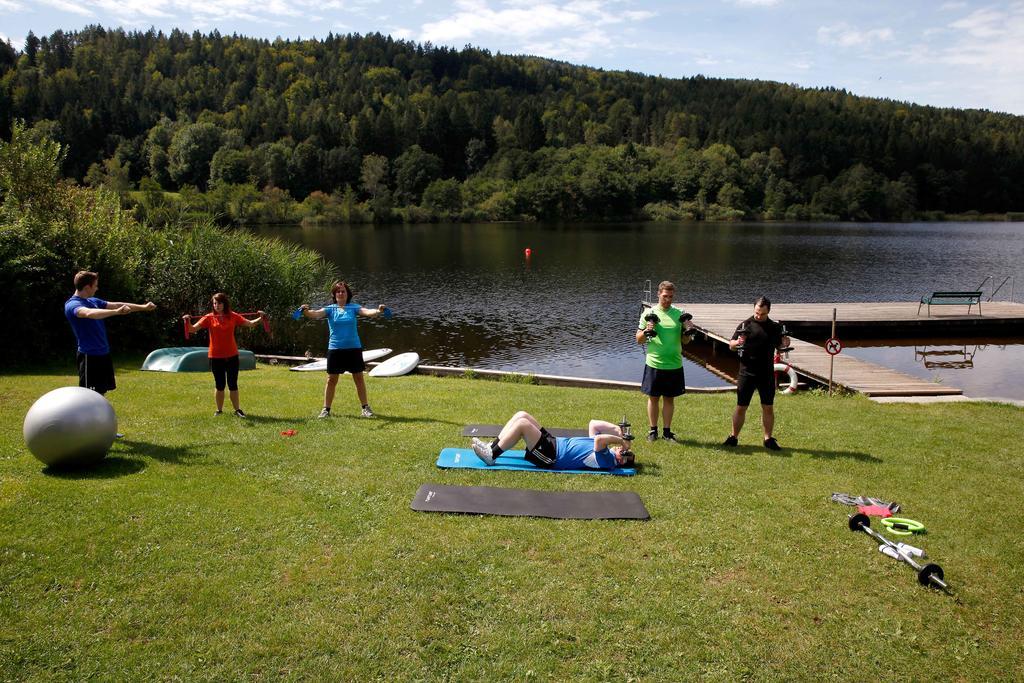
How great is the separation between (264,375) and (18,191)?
11.5 m

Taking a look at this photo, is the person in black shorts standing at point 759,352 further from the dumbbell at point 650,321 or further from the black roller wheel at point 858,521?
the black roller wheel at point 858,521

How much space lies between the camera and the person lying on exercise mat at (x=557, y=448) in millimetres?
8797

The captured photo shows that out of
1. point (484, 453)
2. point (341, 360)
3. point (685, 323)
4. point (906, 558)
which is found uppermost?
point (685, 323)

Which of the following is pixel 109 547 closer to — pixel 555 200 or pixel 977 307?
pixel 977 307

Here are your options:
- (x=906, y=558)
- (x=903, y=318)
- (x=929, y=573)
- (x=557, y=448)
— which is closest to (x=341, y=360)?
(x=557, y=448)

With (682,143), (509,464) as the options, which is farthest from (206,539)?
(682,143)

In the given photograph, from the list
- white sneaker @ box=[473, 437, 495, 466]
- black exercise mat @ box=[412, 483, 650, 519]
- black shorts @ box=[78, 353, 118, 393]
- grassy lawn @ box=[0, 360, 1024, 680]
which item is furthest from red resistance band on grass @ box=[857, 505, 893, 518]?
black shorts @ box=[78, 353, 118, 393]

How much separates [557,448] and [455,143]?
14302 centimetres

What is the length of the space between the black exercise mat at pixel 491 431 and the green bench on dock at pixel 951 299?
26144mm

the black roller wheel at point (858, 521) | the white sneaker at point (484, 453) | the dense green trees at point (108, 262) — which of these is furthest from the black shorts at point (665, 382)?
the dense green trees at point (108, 262)

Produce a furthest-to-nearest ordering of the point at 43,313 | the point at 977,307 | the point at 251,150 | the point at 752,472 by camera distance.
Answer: the point at 251,150
the point at 977,307
the point at 43,313
the point at 752,472

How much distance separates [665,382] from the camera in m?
10.0

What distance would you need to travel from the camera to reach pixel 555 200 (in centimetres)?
11356

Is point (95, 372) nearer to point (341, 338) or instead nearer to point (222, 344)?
point (222, 344)
